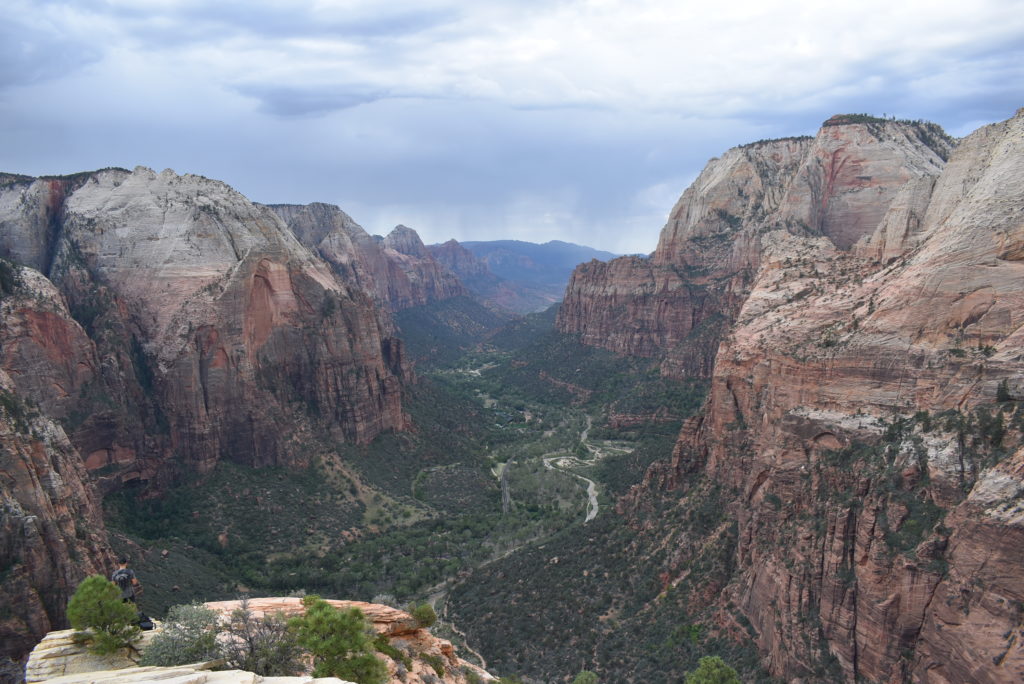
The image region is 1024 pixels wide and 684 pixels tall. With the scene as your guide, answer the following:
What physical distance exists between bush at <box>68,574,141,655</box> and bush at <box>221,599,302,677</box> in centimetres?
331

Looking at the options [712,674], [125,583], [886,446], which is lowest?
[712,674]

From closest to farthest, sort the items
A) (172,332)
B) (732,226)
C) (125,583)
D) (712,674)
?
(125,583) < (712,674) < (172,332) < (732,226)

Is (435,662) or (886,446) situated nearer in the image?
(435,662)

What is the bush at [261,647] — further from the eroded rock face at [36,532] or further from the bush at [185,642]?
the eroded rock face at [36,532]

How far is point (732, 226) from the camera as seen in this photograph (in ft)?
440

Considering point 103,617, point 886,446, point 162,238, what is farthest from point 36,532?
point 162,238

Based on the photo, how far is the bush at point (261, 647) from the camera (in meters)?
21.3

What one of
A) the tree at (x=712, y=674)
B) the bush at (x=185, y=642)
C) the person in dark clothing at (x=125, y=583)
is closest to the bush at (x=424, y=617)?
the bush at (x=185, y=642)

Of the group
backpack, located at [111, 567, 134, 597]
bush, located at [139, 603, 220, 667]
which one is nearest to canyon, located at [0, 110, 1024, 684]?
backpack, located at [111, 567, 134, 597]

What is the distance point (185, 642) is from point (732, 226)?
132 m

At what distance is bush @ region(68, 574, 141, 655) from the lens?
21953 millimetres

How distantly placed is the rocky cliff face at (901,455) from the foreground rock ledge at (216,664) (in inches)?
782

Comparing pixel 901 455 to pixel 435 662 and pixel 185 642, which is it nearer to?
pixel 435 662

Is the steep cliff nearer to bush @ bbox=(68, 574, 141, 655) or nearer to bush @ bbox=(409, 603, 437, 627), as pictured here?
bush @ bbox=(68, 574, 141, 655)
